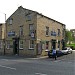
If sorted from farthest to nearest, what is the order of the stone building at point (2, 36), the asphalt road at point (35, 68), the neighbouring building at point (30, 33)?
1. the stone building at point (2, 36)
2. the neighbouring building at point (30, 33)
3. the asphalt road at point (35, 68)

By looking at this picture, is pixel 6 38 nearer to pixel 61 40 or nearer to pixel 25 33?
pixel 25 33

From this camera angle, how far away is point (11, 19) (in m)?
40.2

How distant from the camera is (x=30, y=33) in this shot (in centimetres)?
3628

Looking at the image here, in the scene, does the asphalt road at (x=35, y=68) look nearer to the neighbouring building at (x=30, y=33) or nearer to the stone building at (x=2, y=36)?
the neighbouring building at (x=30, y=33)

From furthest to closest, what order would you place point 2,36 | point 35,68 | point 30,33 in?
point 2,36 < point 30,33 < point 35,68

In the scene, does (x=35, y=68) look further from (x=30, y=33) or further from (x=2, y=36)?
(x=2, y=36)

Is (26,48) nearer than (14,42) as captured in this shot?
Yes

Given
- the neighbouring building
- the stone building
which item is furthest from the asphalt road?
the stone building

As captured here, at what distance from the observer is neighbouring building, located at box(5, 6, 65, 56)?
117ft

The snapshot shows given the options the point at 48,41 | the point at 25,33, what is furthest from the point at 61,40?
the point at 25,33

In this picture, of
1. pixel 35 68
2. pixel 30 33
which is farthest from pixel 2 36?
pixel 35 68

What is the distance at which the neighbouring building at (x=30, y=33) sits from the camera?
3562 cm

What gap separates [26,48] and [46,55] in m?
3.79

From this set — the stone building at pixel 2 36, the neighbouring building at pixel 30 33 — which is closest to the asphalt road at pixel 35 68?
the neighbouring building at pixel 30 33
